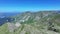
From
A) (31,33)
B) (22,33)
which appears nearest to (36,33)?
(31,33)

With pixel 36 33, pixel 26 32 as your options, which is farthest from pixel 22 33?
pixel 36 33

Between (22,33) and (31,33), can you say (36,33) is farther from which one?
(22,33)

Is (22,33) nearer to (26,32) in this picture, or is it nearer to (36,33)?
(26,32)
